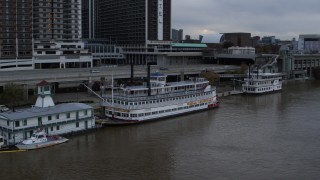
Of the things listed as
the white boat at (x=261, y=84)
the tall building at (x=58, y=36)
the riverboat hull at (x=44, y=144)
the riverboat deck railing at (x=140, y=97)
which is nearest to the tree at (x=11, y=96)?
the riverboat deck railing at (x=140, y=97)

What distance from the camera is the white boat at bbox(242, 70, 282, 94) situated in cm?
3750

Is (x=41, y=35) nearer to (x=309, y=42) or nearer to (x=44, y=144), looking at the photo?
(x=44, y=144)

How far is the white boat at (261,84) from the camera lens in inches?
1476

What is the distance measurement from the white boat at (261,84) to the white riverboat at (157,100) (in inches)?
369

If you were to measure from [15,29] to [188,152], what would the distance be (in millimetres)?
33043

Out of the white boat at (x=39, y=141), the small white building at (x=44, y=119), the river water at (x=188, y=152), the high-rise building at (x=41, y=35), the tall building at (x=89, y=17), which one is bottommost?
the river water at (x=188, y=152)

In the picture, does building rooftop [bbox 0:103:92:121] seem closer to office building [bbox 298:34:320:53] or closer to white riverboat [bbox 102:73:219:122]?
white riverboat [bbox 102:73:219:122]

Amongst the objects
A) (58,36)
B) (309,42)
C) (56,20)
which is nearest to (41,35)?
(58,36)

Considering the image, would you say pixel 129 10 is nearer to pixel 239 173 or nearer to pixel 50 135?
pixel 50 135

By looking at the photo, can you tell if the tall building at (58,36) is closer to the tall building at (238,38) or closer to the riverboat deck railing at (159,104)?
the riverboat deck railing at (159,104)

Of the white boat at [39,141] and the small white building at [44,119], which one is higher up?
the small white building at [44,119]

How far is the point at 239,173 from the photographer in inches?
597

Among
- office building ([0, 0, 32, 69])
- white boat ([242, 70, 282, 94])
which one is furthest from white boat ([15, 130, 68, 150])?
office building ([0, 0, 32, 69])

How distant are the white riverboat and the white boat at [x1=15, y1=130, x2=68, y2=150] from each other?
4855 millimetres
